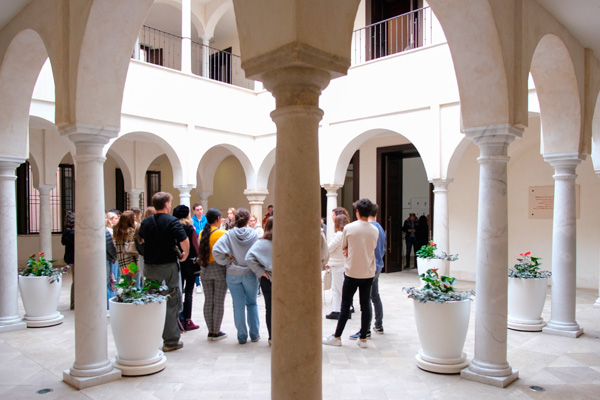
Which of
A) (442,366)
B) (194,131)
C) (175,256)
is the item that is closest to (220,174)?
(194,131)

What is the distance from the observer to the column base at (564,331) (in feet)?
20.7

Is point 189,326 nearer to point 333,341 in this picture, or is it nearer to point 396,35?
point 333,341

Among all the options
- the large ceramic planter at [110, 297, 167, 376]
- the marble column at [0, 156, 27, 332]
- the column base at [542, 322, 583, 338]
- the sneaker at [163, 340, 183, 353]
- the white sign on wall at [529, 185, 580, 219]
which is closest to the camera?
the large ceramic planter at [110, 297, 167, 376]

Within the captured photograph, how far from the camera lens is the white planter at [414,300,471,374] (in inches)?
185

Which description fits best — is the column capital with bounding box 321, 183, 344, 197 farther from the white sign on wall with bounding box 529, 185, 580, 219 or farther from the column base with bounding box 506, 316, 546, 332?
the column base with bounding box 506, 316, 546, 332

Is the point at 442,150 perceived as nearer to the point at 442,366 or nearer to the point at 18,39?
the point at 442,366

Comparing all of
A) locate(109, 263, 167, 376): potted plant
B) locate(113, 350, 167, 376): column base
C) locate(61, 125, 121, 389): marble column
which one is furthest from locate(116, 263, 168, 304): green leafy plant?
locate(113, 350, 167, 376): column base

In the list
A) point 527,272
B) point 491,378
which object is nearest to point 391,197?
point 527,272

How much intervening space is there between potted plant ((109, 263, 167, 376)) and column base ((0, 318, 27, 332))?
8.56 feet

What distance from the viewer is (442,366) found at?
4.73 metres

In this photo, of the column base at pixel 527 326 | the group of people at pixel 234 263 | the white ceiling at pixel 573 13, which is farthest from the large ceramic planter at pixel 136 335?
the column base at pixel 527 326

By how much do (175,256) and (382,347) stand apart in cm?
260

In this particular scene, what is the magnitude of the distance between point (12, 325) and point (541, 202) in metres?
10.5

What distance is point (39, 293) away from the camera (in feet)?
21.8
